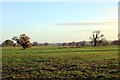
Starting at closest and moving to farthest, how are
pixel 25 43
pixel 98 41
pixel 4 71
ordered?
pixel 4 71 → pixel 25 43 → pixel 98 41

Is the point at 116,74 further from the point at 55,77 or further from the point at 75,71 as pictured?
the point at 55,77

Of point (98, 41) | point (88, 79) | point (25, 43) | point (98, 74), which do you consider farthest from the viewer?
point (98, 41)

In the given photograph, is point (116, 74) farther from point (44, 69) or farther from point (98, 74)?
point (44, 69)

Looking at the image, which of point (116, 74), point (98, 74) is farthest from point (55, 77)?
point (116, 74)

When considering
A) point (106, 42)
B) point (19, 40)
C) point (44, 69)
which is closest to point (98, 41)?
point (106, 42)

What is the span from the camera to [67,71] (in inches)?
747

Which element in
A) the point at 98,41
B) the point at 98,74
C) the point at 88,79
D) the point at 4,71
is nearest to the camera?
the point at 88,79

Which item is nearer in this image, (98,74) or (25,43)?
(98,74)

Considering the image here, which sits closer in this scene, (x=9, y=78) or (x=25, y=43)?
(x=9, y=78)

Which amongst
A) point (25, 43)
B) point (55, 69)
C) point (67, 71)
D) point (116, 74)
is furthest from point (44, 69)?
point (25, 43)

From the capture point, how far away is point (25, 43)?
213 ft

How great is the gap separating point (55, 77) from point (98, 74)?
10.4ft

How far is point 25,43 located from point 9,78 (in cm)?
4808

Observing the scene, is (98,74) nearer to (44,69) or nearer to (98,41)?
(44,69)
